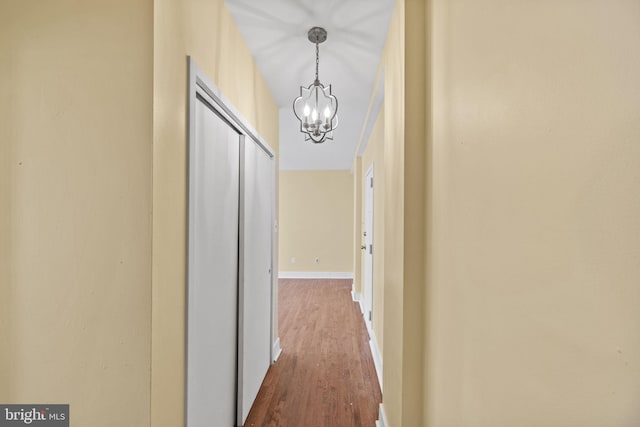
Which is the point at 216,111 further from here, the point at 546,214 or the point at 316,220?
the point at 316,220

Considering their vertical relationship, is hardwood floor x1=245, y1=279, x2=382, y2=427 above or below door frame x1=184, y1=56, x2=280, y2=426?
below

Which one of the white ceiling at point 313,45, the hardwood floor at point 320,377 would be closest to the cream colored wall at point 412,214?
the white ceiling at point 313,45

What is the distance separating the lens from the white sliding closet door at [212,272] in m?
1.20

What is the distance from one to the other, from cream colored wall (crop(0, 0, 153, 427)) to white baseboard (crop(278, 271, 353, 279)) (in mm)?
5748

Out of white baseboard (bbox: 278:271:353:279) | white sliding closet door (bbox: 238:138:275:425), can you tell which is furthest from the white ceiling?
white baseboard (bbox: 278:271:353:279)

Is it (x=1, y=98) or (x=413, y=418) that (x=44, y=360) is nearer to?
(x=1, y=98)

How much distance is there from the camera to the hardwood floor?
6.36 feet

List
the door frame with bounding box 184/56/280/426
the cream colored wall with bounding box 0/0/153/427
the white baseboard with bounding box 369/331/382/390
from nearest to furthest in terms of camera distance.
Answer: the cream colored wall with bounding box 0/0/153/427
the door frame with bounding box 184/56/280/426
the white baseboard with bounding box 369/331/382/390

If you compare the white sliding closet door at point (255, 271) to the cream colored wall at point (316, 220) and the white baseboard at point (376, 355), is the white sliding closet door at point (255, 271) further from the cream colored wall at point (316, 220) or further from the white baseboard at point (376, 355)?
the cream colored wall at point (316, 220)

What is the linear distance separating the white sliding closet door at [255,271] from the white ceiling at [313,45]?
663 millimetres

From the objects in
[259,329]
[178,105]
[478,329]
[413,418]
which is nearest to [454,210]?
[478,329]

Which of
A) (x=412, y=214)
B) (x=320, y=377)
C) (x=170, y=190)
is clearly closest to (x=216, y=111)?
(x=170, y=190)

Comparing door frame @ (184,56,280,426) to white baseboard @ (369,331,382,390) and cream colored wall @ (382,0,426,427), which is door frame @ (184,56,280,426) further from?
white baseboard @ (369,331,382,390)

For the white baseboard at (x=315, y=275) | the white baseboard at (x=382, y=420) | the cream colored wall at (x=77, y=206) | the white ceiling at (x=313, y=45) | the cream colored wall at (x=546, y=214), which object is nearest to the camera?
the cream colored wall at (x=546, y=214)
